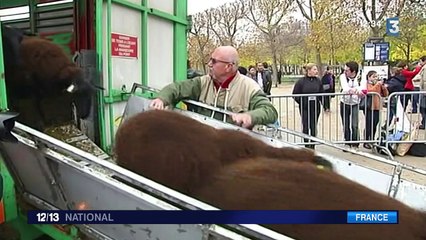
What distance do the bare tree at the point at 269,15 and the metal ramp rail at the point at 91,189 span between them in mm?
32719

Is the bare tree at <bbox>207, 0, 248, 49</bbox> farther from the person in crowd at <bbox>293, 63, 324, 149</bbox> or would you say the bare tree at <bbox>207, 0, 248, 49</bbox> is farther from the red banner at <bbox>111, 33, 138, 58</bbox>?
the red banner at <bbox>111, 33, 138, 58</bbox>

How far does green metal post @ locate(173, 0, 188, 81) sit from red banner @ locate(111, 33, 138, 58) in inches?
30.4

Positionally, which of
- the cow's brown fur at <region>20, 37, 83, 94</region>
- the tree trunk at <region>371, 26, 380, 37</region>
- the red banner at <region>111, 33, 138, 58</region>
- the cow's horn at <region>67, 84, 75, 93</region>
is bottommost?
the cow's horn at <region>67, 84, 75, 93</region>

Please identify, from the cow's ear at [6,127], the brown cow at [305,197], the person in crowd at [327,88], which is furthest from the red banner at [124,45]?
the person in crowd at [327,88]

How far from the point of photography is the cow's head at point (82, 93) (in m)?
3.41

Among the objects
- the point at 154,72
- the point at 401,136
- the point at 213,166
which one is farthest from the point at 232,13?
the point at 213,166

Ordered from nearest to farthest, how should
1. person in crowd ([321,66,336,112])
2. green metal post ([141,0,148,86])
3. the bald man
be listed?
1. the bald man
2. green metal post ([141,0,148,86])
3. person in crowd ([321,66,336,112])

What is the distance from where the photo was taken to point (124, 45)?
13.5ft

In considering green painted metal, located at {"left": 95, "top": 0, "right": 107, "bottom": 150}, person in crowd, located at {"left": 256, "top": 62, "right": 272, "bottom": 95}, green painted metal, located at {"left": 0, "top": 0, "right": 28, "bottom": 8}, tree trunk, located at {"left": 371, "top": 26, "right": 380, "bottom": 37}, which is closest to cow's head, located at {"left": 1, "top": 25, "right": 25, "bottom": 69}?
green painted metal, located at {"left": 95, "top": 0, "right": 107, "bottom": 150}

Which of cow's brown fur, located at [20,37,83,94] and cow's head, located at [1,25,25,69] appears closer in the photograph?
cow's head, located at [1,25,25,69]

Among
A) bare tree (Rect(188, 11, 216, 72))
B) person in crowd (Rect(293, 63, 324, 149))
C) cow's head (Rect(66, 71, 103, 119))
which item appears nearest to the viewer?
cow's head (Rect(66, 71, 103, 119))

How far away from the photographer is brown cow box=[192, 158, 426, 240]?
1949mm

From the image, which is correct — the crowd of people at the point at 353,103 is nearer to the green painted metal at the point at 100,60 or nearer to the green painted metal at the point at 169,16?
the green painted metal at the point at 169,16

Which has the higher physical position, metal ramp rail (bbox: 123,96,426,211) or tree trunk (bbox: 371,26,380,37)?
tree trunk (bbox: 371,26,380,37)
